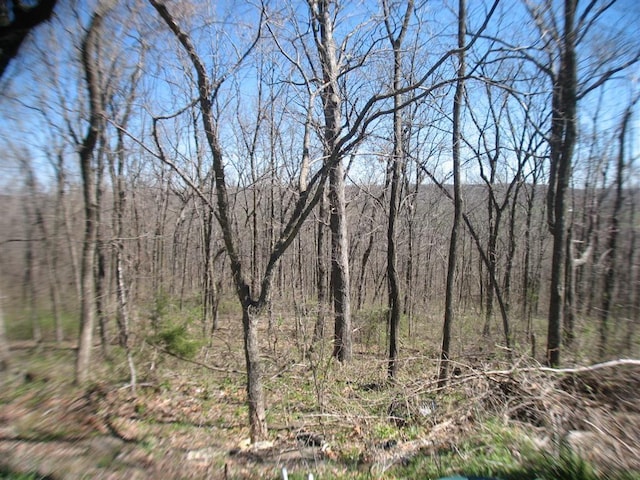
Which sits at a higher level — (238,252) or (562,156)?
(562,156)

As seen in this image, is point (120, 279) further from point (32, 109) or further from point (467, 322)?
point (467, 322)

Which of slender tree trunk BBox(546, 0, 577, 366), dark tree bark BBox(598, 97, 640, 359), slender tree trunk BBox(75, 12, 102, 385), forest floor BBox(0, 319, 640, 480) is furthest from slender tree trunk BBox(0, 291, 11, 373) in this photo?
dark tree bark BBox(598, 97, 640, 359)

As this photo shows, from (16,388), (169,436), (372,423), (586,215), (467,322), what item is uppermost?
(586,215)

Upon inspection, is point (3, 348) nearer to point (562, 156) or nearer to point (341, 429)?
point (341, 429)

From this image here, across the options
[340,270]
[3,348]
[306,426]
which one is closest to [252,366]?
[306,426]

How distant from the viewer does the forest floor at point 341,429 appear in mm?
3600

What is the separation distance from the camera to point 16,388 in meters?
4.98

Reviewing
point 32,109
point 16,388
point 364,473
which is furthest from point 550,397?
point 32,109

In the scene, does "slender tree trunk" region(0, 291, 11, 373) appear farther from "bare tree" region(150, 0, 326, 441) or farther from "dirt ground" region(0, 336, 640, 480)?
"bare tree" region(150, 0, 326, 441)

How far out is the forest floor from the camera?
3600 millimetres

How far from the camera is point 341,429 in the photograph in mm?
5695

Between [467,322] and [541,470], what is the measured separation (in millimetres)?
15493

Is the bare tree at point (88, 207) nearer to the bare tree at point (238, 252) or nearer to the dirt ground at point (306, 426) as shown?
the dirt ground at point (306, 426)

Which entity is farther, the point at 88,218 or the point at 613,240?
the point at 613,240
